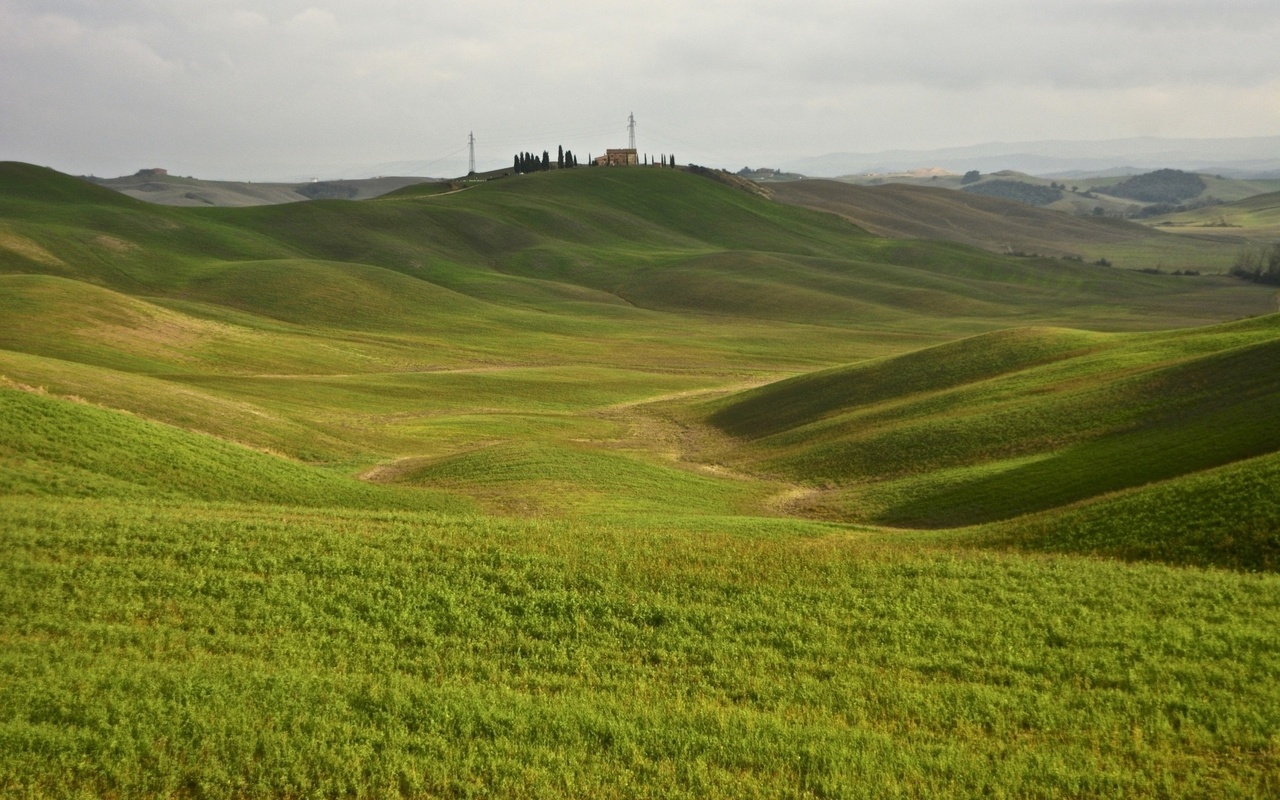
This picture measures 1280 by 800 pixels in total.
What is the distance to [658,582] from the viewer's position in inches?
826

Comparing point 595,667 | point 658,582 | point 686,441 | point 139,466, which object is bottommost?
point 686,441

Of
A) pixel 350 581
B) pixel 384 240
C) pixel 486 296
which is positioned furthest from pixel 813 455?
pixel 384 240

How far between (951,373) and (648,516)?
2967 centimetres

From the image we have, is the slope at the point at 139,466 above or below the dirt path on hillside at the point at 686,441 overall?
above

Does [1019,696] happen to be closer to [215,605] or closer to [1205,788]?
[1205,788]

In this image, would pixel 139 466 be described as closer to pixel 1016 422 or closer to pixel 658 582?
pixel 658 582

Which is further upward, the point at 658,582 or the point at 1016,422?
the point at 1016,422

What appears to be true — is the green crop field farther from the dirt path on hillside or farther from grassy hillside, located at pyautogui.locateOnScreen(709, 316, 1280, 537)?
the dirt path on hillside

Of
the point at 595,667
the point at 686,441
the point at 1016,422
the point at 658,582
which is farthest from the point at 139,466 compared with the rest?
the point at 1016,422

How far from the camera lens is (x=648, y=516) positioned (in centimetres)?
3441

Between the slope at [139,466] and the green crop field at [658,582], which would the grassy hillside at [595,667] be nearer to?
the green crop field at [658,582]

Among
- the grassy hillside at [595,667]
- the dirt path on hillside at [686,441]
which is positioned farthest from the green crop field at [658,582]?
the dirt path on hillside at [686,441]

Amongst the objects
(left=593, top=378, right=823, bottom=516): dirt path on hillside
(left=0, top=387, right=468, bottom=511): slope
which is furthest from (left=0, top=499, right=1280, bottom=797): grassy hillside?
(left=593, top=378, right=823, bottom=516): dirt path on hillside

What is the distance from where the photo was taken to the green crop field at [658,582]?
13625 millimetres
